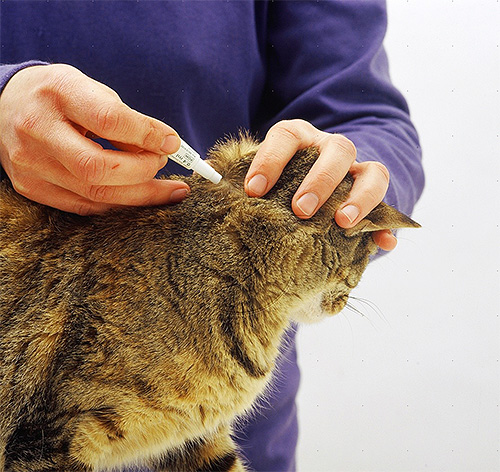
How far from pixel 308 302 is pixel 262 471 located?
1.27 feet

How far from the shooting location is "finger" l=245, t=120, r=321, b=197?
0.64 metres

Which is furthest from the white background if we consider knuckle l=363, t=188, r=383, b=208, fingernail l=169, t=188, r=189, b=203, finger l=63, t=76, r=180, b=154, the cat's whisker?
finger l=63, t=76, r=180, b=154

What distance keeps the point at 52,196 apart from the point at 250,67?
41cm

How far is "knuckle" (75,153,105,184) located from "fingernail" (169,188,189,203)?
0.11 m

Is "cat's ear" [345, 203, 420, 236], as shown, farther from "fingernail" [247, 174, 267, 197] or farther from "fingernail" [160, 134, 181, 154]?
"fingernail" [160, 134, 181, 154]

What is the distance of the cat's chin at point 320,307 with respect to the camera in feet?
2.38

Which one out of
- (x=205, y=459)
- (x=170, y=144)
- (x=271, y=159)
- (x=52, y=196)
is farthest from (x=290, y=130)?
(x=205, y=459)

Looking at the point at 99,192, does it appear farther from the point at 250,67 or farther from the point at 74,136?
the point at 250,67

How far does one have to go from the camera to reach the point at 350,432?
1047mm

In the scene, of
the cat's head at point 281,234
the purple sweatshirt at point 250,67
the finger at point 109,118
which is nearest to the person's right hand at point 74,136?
the finger at point 109,118

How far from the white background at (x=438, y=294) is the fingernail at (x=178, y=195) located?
1.13 feet

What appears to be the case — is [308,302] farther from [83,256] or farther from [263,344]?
[83,256]

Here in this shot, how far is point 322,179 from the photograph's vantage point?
2.08 feet

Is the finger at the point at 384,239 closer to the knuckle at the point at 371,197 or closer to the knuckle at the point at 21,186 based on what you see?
the knuckle at the point at 371,197
